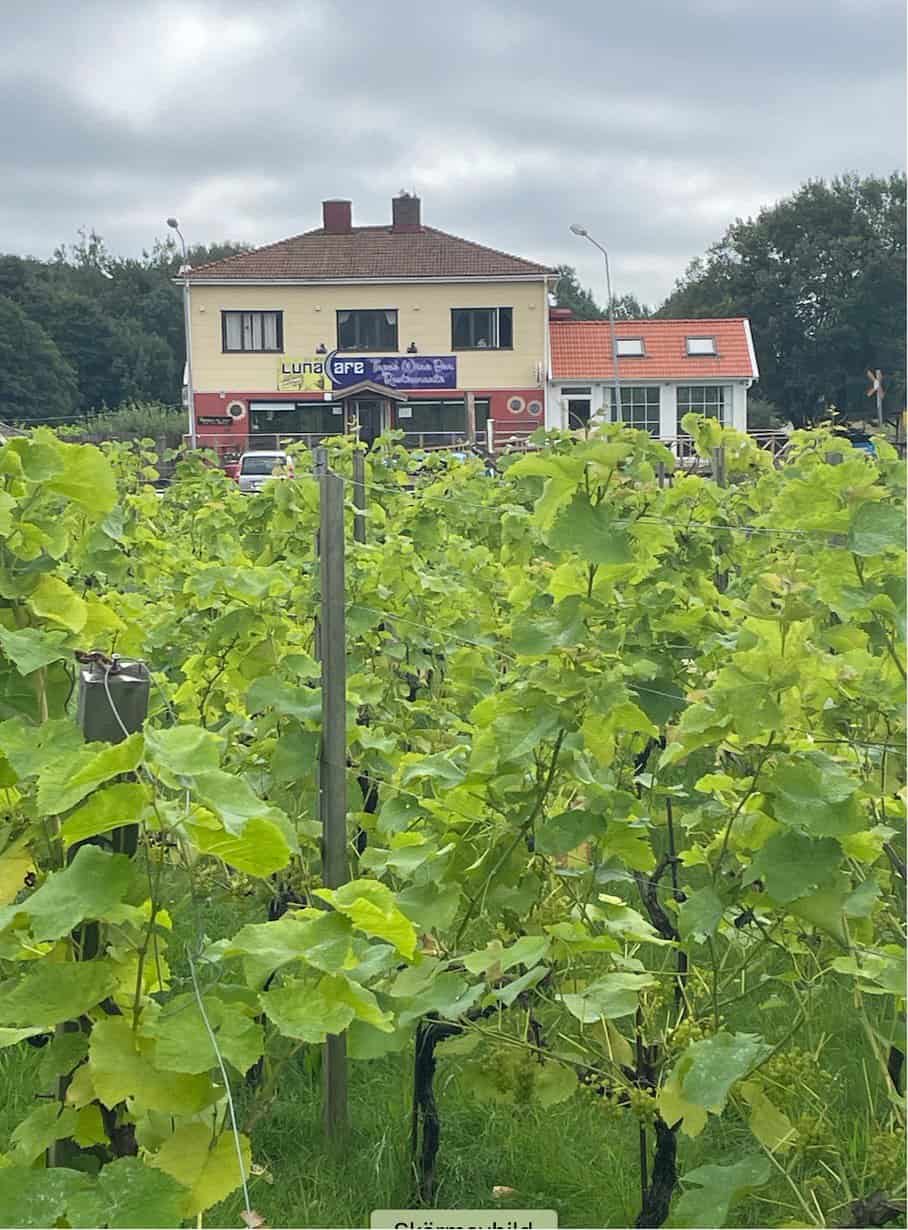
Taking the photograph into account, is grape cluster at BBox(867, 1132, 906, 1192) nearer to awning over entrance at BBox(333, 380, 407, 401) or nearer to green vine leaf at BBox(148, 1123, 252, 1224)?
green vine leaf at BBox(148, 1123, 252, 1224)

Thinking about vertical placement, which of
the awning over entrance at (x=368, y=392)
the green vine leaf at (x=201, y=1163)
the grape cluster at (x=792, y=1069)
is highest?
the awning over entrance at (x=368, y=392)

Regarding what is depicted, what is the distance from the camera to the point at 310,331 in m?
39.9

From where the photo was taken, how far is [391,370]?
3950cm

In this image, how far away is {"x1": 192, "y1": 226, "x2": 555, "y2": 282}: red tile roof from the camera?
3966cm

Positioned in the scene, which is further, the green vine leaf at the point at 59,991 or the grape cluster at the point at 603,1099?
the grape cluster at the point at 603,1099

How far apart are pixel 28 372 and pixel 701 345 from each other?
29048 millimetres

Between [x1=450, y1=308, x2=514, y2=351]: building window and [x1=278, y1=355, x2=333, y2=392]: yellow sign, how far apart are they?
12.7 feet

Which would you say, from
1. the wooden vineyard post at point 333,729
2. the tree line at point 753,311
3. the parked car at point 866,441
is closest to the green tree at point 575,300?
the tree line at point 753,311

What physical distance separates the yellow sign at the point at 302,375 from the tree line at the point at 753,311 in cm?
843

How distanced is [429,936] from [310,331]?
3885cm

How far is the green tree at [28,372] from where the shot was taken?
45219 mm

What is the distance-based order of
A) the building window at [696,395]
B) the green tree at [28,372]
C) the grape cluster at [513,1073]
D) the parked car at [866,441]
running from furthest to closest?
the green tree at [28,372], the building window at [696,395], the parked car at [866,441], the grape cluster at [513,1073]

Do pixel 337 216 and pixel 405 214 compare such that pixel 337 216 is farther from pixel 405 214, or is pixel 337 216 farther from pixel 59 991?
pixel 59 991

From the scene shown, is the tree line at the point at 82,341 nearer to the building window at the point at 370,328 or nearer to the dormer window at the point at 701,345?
the building window at the point at 370,328
